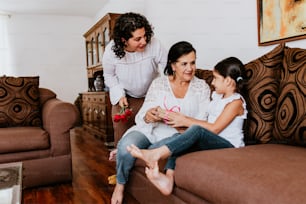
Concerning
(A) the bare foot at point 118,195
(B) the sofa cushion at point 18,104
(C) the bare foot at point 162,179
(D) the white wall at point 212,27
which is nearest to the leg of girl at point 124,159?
(A) the bare foot at point 118,195

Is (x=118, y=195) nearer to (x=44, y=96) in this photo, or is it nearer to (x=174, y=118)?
(x=174, y=118)

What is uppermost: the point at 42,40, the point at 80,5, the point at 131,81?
the point at 80,5

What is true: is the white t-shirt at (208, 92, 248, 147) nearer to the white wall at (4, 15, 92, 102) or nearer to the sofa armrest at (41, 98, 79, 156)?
the sofa armrest at (41, 98, 79, 156)

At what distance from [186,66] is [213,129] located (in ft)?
1.49

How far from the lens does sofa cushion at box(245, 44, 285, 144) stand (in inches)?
60.6

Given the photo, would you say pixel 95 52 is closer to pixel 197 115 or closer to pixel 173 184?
pixel 197 115

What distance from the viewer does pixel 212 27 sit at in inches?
96.7

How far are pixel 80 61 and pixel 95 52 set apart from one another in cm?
133

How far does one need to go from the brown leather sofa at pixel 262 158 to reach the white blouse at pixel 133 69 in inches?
17.4

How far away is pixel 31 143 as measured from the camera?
2.18 metres

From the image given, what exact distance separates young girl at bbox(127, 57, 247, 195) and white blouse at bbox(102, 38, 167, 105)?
604 mm

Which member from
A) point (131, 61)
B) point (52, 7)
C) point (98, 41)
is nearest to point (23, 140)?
point (131, 61)

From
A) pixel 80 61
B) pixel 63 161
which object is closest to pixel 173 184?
pixel 63 161

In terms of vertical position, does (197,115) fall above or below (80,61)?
below
